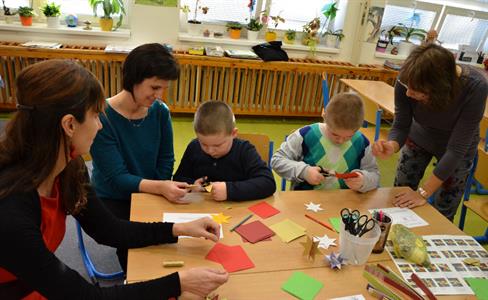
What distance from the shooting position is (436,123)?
194cm

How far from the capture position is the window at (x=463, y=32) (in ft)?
16.2

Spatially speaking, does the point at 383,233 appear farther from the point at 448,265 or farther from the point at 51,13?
the point at 51,13

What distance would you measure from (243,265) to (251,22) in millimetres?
3658

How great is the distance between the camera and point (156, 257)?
1.19m

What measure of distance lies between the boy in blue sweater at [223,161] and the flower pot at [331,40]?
336 centimetres

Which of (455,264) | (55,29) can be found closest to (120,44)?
(55,29)

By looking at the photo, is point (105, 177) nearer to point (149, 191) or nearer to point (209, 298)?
point (149, 191)

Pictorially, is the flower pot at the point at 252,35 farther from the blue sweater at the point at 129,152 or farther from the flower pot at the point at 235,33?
the blue sweater at the point at 129,152

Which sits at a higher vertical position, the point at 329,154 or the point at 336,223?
the point at 329,154

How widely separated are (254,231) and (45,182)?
680 millimetres

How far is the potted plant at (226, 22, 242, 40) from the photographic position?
14.3ft

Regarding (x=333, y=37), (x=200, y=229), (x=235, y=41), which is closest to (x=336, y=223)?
(x=200, y=229)

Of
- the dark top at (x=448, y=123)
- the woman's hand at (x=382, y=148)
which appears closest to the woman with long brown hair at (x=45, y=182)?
the woman's hand at (x=382, y=148)

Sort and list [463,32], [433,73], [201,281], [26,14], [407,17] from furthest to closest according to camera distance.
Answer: [463,32] → [407,17] → [26,14] → [433,73] → [201,281]
